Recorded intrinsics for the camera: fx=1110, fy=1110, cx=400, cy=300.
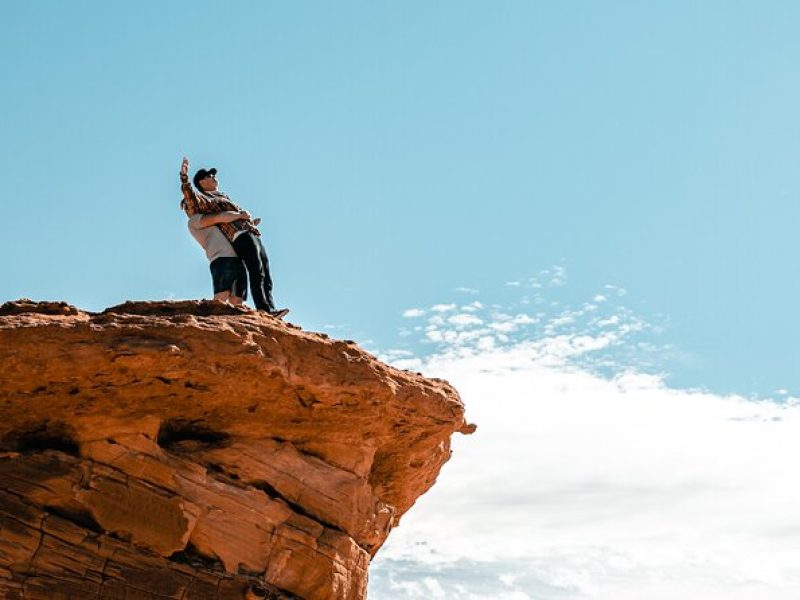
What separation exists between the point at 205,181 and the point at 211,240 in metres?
1.02

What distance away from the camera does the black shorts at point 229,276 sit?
15844 mm

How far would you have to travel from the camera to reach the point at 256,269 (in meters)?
16.1

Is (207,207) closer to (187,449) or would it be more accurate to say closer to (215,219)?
(215,219)

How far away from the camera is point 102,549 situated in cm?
1275

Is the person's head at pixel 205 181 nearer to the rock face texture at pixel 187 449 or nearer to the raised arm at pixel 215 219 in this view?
the raised arm at pixel 215 219

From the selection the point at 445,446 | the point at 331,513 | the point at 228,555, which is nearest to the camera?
the point at 228,555

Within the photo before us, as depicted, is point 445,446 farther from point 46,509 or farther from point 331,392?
point 46,509

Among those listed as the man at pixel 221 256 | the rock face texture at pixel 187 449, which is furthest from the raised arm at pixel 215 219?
the rock face texture at pixel 187 449

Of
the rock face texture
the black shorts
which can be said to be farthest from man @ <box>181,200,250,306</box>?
the rock face texture

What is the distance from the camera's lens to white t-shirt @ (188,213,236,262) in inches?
632

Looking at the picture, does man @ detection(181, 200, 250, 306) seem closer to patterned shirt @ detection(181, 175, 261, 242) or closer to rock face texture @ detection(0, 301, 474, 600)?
patterned shirt @ detection(181, 175, 261, 242)

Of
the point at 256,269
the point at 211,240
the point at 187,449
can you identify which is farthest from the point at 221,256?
the point at 187,449

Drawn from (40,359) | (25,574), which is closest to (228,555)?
(25,574)

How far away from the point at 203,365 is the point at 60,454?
6.61ft
